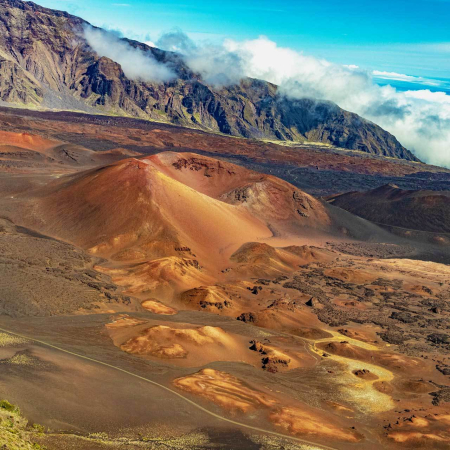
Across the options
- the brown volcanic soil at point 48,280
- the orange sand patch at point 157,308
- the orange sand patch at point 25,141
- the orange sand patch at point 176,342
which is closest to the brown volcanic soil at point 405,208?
the brown volcanic soil at point 48,280

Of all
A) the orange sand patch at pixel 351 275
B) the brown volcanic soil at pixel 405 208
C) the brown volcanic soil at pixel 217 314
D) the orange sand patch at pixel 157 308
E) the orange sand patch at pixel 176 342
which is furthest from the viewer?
the brown volcanic soil at pixel 405 208

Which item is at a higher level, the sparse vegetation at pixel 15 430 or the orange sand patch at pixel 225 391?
the sparse vegetation at pixel 15 430

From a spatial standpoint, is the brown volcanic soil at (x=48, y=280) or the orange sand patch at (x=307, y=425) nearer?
the orange sand patch at (x=307, y=425)

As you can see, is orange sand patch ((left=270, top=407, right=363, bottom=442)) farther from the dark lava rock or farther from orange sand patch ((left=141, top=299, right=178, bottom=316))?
orange sand patch ((left=141, top=299, right=178, bottom=316))

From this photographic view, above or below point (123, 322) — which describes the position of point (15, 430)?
above

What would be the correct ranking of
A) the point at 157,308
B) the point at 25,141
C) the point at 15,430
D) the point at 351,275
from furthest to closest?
the point at 25,141, the point at 351,275, the point at 157,308, the point at 15,430

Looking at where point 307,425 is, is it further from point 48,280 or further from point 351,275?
point 351,275

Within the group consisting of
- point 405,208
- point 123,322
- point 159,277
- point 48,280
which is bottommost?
point 123,322

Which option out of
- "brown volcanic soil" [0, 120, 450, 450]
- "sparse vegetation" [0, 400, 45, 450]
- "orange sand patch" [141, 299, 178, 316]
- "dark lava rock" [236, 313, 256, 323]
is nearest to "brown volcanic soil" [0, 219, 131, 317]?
"brown volcanic soil" [0, 120, 450, 450]

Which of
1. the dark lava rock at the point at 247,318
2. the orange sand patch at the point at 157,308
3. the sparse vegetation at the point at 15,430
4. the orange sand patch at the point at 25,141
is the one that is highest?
the orange sand patch at the point at 25,141

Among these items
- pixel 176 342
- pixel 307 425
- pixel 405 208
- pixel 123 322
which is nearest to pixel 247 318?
pixel 176 342

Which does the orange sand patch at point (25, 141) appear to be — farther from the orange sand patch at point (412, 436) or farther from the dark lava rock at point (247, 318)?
the orange sand patch at point (412, 436)

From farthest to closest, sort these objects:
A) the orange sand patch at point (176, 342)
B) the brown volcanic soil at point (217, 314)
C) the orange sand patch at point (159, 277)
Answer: the orange sand patch at point (159, 277) → the orange sand patch at point (176, 342) → the brown volcanic soil at point (217, 314)
